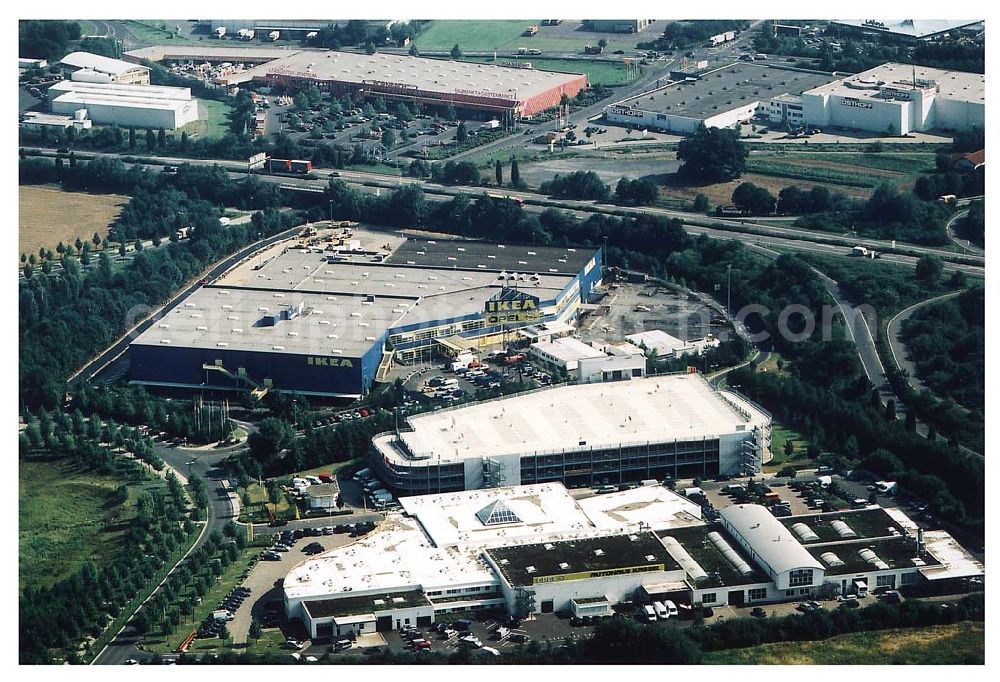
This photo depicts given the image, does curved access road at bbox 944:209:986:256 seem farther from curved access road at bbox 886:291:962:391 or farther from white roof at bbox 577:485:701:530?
white roof at bbox 577:485:701:530

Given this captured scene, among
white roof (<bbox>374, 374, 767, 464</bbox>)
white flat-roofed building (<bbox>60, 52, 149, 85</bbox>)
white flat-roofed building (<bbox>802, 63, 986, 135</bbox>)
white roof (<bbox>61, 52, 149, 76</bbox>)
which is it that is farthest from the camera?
white roof (<bbox>61, 52, 149, 76</bbox>)

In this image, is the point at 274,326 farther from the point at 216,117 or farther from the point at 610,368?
the point at 216,117

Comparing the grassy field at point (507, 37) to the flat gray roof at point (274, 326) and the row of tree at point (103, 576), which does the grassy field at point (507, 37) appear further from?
the row of tree at point (103, 576)

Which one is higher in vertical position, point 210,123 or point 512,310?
point 210,123

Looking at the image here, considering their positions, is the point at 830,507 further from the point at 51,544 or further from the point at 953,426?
the point at 51,544

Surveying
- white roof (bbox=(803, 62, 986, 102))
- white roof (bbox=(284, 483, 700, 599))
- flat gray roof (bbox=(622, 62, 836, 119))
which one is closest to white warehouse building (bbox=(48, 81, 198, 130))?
flat gray roof (bbox=(622, 62, 836, 119))

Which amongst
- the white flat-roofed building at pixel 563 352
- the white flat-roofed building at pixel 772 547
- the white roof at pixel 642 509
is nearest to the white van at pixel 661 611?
the white flat-roofed building at pixel 772 547

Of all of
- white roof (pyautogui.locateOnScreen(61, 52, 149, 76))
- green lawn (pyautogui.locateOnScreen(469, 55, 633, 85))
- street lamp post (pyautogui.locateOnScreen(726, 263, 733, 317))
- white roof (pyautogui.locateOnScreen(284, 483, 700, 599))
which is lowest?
white roof (pyautogui.locateOnScreen(284, 483, 700, 599))

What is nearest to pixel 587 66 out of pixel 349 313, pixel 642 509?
pixel 349 313
